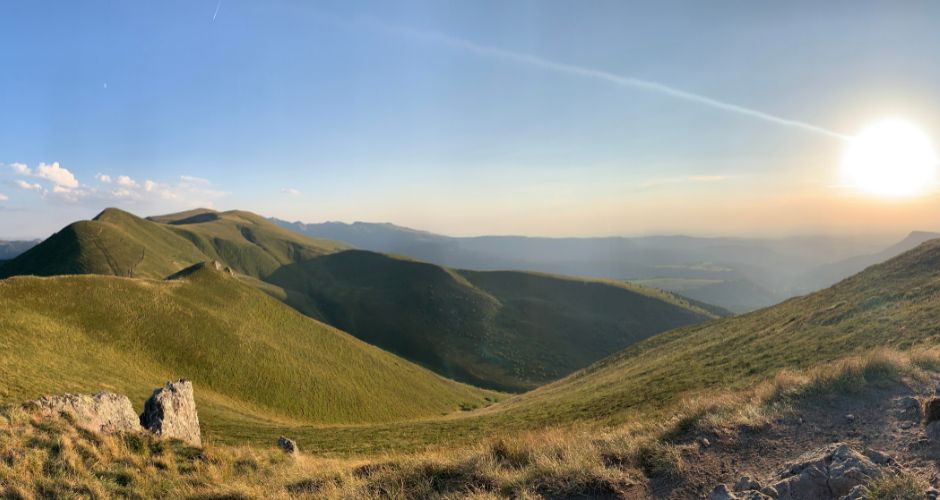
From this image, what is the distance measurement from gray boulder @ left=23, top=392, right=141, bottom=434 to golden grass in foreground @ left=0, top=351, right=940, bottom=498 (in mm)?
626

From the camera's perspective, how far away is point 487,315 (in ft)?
472

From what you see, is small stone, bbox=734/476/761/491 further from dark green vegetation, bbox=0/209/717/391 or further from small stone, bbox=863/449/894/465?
dark green vegetation, bbox=0/209/717/391

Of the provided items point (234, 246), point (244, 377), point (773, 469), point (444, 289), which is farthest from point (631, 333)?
point (234, 246)

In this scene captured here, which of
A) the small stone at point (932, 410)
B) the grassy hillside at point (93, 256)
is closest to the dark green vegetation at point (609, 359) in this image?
the small stone at point (932, 410)

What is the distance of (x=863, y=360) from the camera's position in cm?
1112

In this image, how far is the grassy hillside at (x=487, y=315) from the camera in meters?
115

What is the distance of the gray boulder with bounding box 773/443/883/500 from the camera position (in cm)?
602

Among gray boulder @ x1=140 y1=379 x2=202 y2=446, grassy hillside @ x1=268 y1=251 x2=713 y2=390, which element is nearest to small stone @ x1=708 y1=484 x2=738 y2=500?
gray boulder @ x1=140 y1=379 x2=202 y2=446

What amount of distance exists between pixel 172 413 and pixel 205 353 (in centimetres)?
3289

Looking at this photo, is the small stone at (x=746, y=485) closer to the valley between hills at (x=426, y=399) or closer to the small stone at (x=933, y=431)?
the valley between hills at (x=426, y=399)

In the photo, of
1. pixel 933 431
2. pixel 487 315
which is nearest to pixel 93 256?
pixel 487 315

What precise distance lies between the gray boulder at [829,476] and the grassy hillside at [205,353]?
29791 millimetres

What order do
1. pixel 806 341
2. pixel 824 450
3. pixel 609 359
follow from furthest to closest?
pixel 609 359 → pixel 806 341 → pixel 824 450

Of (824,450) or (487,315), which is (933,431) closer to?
(824,450)
